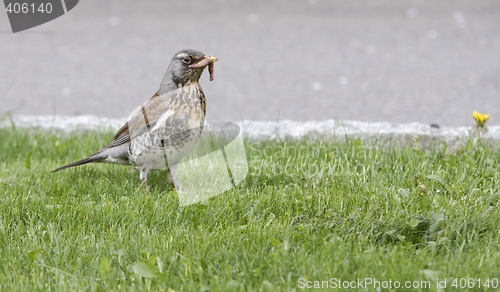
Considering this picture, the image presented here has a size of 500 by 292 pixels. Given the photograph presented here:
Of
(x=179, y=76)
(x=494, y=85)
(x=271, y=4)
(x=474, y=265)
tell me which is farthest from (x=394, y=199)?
(x=271, y=4)

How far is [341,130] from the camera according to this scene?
5.20 metres

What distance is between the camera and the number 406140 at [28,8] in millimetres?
8594

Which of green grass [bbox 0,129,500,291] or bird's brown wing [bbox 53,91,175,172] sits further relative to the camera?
bird's brown wing [bbox 53,91,175,172]

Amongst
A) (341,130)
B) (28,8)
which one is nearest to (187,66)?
(341,130)

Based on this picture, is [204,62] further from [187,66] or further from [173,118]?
[173,118]

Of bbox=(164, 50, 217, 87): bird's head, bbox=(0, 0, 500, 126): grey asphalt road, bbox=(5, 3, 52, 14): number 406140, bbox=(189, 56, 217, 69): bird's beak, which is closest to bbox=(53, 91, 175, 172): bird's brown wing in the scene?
bbox=(164, 50, 217, 87): bird's head

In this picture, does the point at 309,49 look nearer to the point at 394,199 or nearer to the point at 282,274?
the point at 394,199

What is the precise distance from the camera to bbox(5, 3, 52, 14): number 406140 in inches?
338

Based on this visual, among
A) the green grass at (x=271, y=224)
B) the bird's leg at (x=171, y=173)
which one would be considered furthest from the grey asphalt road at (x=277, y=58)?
the bird's leg at (x=171, y=173)

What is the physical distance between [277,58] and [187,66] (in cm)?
392

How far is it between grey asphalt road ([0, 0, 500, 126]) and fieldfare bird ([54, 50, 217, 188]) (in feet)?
6.36

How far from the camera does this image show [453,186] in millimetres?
3891

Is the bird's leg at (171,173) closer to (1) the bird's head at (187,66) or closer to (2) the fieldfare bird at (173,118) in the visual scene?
(2) the fieldfare bird at (173,118)

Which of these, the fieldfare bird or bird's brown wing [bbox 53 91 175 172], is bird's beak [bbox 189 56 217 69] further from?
bird's brown wing [bbox 53 91 175 172]
